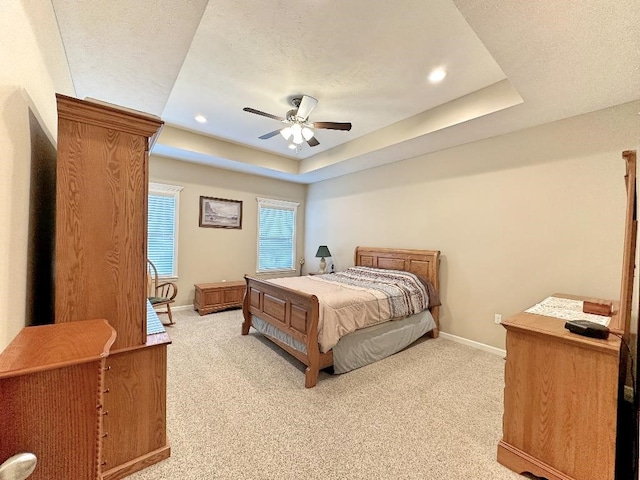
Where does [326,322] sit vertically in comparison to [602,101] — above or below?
below

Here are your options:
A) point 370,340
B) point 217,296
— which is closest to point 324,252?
point 217,296

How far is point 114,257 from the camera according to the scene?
145 cm

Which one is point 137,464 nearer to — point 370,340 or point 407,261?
point 370,340

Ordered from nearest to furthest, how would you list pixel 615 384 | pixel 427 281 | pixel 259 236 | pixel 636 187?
pixel 615 384 < pixel 636 187 < pixel 427 281 < pixel 259 236

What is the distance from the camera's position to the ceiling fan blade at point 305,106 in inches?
117

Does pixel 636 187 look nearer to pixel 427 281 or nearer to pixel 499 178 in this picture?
pixel 499 178

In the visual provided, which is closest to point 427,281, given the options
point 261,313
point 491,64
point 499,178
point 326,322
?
point 499,178

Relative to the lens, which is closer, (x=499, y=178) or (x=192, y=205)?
(x=499, y=178)

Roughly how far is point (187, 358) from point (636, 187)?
4.01 m

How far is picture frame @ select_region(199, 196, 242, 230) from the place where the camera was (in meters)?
5.14

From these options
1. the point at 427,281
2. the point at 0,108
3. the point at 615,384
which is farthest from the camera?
the point at 427,281

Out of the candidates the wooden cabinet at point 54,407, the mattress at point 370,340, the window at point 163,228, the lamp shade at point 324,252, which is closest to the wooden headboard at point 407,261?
the mattress at point 370,340

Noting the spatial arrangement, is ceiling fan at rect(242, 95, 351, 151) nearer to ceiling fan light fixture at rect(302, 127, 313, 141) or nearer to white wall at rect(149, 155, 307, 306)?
ceiling fan light fixture at rect(302, 127, 313, 141)

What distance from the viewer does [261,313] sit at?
134 inches
